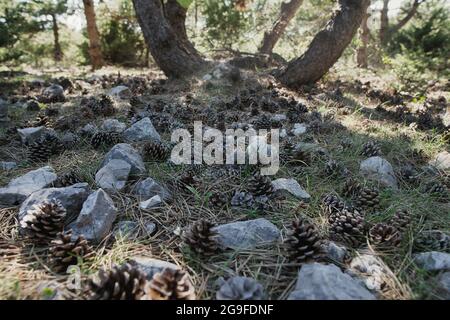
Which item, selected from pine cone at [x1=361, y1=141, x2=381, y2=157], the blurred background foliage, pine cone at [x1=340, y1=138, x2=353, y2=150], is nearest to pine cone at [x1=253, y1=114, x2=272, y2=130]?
pine cone at [x1=340, y1=138, x2=353, y2=150]

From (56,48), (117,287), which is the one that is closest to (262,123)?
(117,287)

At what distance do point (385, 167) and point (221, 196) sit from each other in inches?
49.9

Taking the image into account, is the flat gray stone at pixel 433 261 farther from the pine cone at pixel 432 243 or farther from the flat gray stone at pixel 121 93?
the flat gray stone at pixel 121 93

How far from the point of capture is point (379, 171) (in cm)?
242

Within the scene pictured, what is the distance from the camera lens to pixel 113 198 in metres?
2.01

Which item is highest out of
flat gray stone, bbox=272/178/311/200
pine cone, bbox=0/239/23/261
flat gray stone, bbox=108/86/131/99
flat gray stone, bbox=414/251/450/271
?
flat gray stone, bbox=108/86/131/99

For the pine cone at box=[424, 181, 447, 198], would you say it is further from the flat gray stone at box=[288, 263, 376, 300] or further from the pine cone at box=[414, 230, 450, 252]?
the flat gray stone at box=[288, 263, 376, 300]

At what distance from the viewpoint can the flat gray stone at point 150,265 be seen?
1424 millimetres

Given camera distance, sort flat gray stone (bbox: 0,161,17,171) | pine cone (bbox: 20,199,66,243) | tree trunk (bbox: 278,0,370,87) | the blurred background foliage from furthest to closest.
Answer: the blurred background foliage → tree trunk (bbox: 278,0,370,87) → flat gray stone (bbox: 0,161,17,171) → pine cone (bbox: 20,199,66,243)

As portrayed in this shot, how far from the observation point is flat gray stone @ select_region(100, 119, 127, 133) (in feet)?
10.1

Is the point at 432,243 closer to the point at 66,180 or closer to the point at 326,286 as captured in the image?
the point at 326,286
